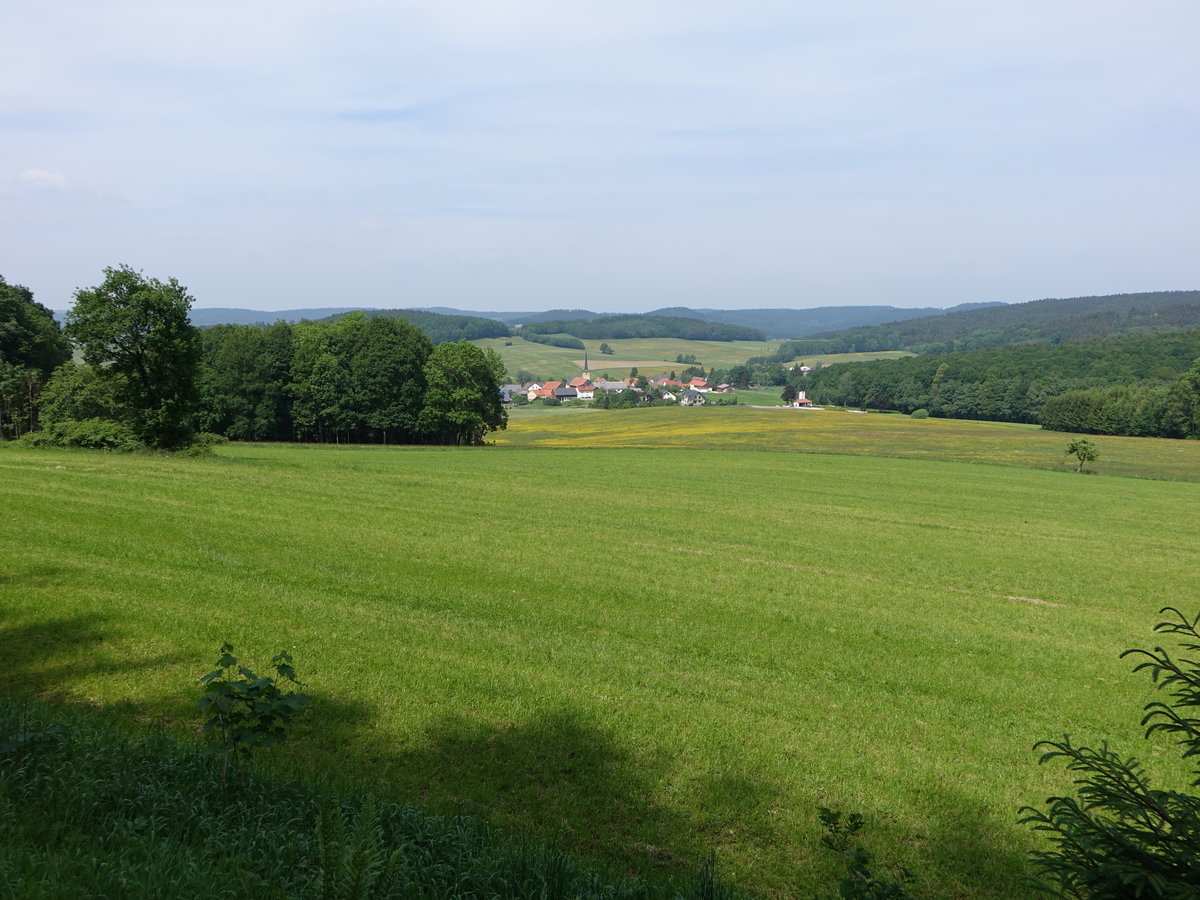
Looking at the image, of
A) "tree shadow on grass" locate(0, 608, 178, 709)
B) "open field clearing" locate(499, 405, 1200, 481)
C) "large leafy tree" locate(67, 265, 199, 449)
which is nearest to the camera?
"tree shadow on grass" locate(0, 608, 178, 709)

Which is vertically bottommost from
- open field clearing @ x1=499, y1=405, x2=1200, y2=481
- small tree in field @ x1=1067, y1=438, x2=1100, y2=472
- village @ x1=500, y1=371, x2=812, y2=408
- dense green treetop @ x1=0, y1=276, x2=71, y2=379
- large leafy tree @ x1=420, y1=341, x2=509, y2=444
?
village @ x1=500, y1=371, x2=812, y2=408

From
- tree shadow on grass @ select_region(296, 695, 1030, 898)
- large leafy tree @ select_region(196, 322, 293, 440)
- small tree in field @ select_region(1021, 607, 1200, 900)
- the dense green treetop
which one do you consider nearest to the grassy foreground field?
tree shadow on grass @ select_region(296, 695, 1030, 898)

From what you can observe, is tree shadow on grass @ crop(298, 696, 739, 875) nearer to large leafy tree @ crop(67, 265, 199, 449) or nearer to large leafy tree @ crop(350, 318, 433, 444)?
large leafy tree @ crop(67, 265, 199, 449)

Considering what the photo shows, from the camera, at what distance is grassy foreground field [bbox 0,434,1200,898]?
7371mm

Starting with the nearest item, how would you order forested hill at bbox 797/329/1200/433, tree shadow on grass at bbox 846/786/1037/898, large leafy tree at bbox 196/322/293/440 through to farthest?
tree shadow on grass at bbox 846/786/1037/898 < large leafy tree at bbox 196/322/293/440 < forested hill at bbox 797/329/1200/433

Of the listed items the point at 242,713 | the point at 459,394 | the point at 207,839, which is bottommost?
the point at 459,394

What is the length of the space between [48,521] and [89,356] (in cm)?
2246

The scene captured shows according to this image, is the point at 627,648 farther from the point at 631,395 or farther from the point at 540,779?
the point at 631,395

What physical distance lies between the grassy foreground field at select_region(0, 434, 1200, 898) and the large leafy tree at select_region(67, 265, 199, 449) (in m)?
10.1

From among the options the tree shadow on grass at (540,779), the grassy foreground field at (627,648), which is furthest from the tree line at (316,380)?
the tree shadow on grass at (540,779)

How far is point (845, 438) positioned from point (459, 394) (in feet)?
130

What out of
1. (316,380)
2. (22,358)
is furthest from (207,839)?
(316,380)

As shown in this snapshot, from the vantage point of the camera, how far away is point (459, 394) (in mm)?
74688

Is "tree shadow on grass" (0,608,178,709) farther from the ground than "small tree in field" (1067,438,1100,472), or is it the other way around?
"tree shadow on grass" (0,608,178,709)
